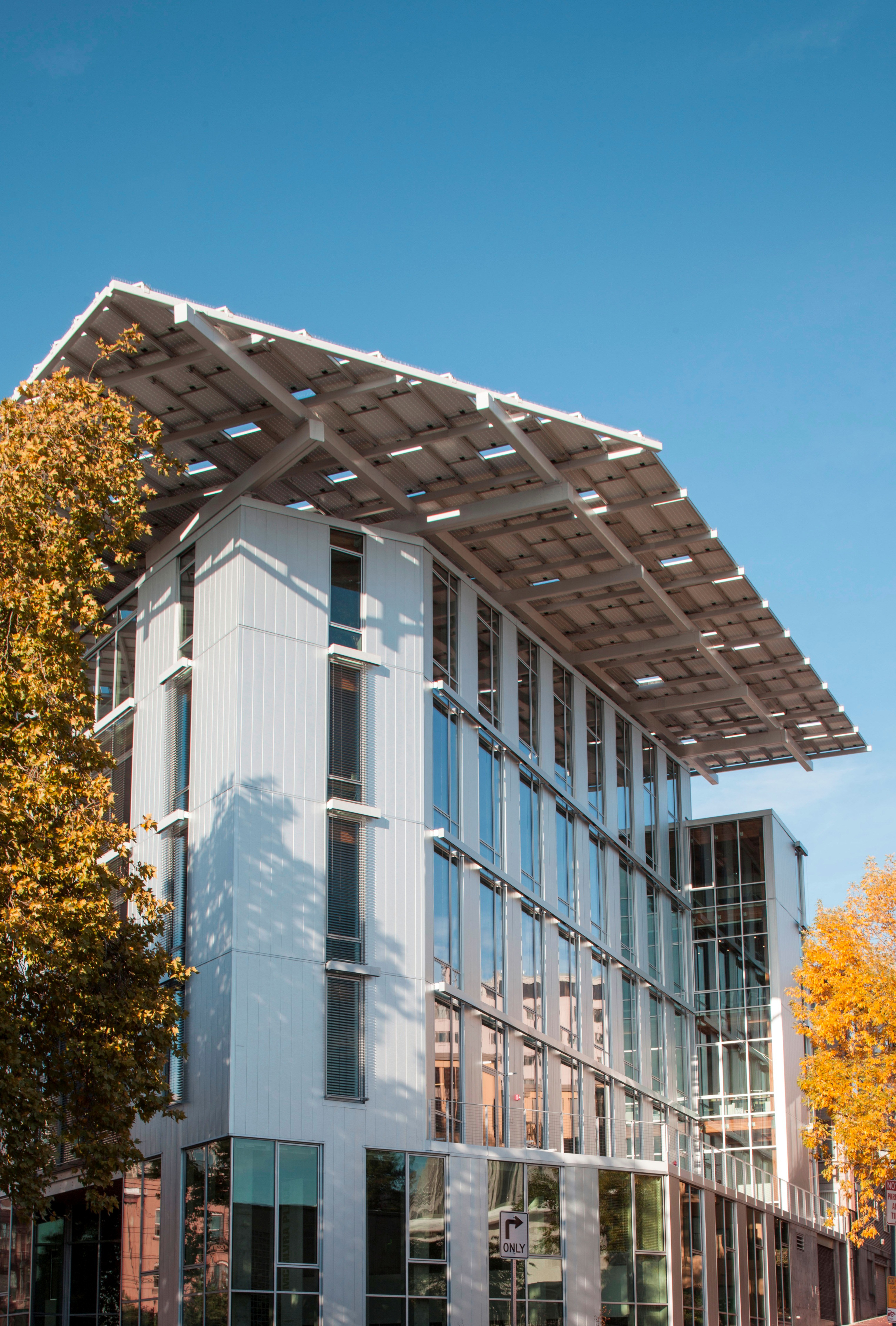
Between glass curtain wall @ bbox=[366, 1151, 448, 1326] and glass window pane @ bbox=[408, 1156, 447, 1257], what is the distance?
1 cm

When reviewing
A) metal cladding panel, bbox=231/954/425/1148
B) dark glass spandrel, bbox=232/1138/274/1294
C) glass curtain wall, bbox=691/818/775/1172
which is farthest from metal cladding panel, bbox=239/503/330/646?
glass curtain wall, bbox=691/818/775/1172

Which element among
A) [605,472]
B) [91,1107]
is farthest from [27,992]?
[605,472]

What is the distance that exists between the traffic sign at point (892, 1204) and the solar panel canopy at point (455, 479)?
43.3 ft

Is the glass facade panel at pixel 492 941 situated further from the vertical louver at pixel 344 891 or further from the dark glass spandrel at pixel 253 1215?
the dark glass spandrel at pixel 253 1215

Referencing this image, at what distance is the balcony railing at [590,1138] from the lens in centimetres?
2678

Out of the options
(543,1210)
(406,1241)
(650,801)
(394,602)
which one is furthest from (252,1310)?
(650,801)

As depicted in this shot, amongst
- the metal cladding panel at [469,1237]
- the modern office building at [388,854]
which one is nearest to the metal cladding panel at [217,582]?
the modern office building at [388,854]

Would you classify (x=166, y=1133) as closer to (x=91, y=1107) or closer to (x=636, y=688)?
(x=91, y=1107)

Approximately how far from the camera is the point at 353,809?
2614 cm

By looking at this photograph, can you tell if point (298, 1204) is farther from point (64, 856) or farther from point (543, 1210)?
point (64, 856)

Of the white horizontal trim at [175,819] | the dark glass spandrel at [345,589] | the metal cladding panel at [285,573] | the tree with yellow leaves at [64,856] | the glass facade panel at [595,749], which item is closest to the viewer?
the tree with yellow leaves at [64,856]

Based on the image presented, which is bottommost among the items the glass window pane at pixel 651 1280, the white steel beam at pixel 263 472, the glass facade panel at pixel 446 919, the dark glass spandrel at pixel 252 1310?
the glass window pane at pixel 651 1280

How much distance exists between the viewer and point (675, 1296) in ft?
96.2

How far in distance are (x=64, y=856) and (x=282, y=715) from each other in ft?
25.8
